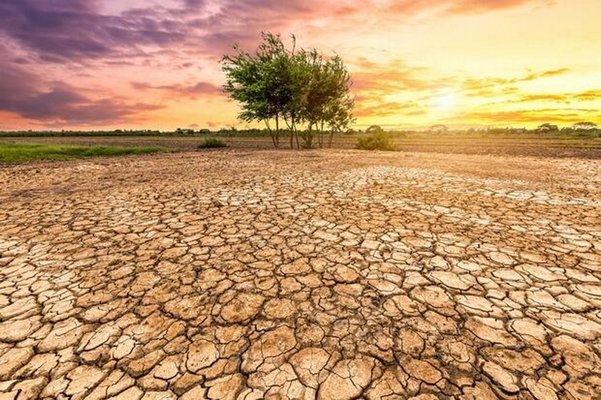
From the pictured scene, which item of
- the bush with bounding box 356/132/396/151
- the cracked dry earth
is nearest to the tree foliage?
the bush with bounding box 356/132/396/151

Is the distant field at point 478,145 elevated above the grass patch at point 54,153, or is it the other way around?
the grass patch at point 54,153

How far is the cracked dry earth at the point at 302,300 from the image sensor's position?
2.05 m

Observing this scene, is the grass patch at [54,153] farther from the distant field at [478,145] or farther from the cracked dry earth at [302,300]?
the cracked dry earth at [302,300]

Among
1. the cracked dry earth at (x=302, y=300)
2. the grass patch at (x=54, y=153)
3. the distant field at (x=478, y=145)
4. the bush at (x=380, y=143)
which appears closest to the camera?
the cracked dry earth at (x=302, y=300)

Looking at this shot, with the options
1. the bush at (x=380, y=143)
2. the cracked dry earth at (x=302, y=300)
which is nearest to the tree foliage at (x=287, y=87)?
the bush at (x=380, y=143)

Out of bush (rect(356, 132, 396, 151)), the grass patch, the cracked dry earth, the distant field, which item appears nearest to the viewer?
the cracked dry earth

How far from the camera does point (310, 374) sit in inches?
81.7

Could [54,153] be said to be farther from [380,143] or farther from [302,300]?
[380,143]

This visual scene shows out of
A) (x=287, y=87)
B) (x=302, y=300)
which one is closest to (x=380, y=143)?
(x=287, y=87)

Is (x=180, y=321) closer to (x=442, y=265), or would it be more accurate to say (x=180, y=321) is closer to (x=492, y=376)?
(x=492, y=376)

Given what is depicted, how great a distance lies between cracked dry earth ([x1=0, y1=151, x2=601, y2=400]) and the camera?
2.05 meters

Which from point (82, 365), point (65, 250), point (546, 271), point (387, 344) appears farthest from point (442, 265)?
point (65, 250)

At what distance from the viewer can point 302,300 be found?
293cm

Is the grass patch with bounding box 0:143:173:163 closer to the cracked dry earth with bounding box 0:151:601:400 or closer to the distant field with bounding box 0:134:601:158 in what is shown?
the distant field with bounding box 0:134:601:158
